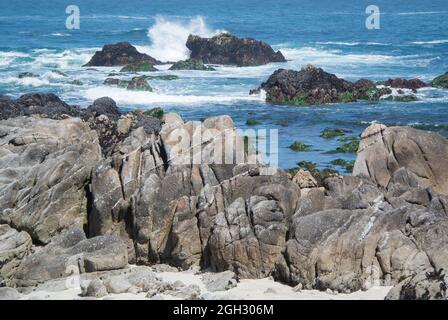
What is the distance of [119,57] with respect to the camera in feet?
217

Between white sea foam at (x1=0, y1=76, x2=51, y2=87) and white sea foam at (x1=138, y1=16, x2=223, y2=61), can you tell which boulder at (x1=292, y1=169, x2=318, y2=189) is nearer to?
white sea foam at (x1=0, y1=76, x2=51, y2=87)

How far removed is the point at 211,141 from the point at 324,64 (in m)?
42.9

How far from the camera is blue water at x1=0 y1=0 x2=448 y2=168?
46250mm

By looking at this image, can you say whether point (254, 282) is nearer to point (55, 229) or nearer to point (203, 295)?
point (203, 295)

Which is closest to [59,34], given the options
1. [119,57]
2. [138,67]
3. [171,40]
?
[171,40]

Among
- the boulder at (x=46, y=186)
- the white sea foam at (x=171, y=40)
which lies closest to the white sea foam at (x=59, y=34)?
the white sea foam at (x=171, y=40)

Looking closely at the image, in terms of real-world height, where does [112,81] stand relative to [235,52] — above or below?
below

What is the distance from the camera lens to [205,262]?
23.3 meters

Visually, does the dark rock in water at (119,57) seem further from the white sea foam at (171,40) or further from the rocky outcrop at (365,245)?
the rocky outcrop at (365,245)

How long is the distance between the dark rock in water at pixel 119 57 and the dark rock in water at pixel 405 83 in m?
18.5

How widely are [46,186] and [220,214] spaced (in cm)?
512

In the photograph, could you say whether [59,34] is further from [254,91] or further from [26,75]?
[254,91]
